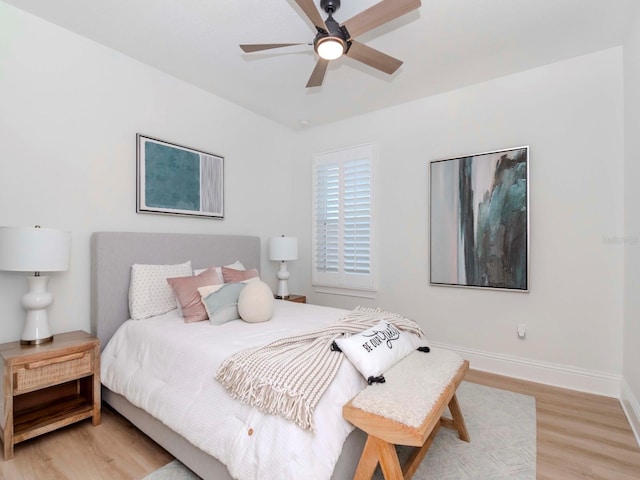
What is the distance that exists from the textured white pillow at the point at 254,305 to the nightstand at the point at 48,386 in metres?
0.97

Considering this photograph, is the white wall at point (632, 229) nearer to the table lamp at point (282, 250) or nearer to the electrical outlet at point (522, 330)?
the electrical outlet at point (522, 330)

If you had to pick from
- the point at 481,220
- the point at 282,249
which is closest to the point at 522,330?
the point at 481,220

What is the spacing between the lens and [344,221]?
3980 mm

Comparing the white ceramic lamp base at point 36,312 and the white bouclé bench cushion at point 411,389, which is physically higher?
the white ceramic lamp base at point 36,312

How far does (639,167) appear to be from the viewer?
2170 mm

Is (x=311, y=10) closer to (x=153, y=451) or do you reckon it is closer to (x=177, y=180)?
(x=177, y=180)

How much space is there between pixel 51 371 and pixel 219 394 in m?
1.22

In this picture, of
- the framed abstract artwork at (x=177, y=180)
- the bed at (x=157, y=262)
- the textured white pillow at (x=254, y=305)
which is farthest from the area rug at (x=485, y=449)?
the framed abstract artwork at (x=177, y=180)

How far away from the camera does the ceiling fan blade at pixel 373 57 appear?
210 cm

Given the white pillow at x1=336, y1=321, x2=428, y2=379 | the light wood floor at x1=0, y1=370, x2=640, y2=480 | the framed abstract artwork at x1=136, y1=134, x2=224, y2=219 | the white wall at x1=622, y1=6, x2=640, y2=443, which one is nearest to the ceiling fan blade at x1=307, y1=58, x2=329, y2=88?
the framed abstract artwork at x1=136, y1=134, x2=224, y2=219

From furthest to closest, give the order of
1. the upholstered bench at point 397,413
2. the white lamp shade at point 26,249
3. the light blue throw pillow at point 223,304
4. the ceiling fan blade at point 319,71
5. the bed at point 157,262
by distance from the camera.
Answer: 1. the light blue throw pillow at point 223,304
2. the ceiling fan blade at point 319,71
3. the white lamp shade at point 26,249
4. the bed at point 157,262
5. the upholstered bench at point 397,413

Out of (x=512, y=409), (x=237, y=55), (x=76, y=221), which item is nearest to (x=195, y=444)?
(x=76, y=221)

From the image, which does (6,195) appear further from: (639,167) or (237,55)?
(639,167)

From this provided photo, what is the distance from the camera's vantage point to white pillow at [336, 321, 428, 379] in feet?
5.35
